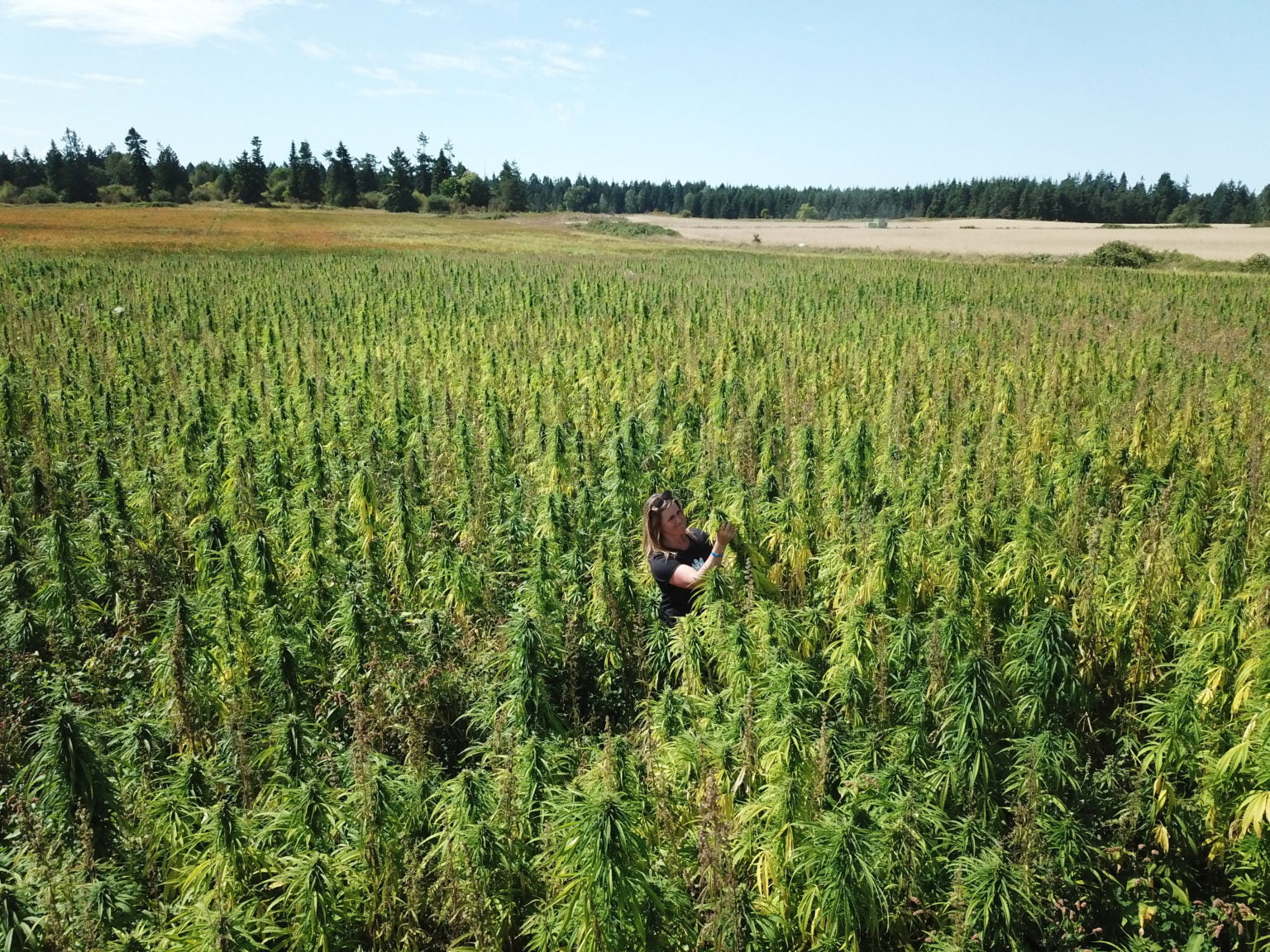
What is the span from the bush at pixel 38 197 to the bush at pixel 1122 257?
98.0 m

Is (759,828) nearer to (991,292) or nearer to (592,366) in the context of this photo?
(592,366)

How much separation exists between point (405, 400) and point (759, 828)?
31.2 ft

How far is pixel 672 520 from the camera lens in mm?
5406

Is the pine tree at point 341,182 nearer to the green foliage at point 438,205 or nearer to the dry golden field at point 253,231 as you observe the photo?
the green foliage at point 438,205

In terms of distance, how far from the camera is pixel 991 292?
22.4m

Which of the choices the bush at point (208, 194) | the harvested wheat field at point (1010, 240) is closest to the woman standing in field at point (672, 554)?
the harvested wheat field at point (1010, 240)

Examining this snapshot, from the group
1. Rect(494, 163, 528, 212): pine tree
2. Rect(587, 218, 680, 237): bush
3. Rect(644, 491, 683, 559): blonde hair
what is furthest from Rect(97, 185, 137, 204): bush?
Rect(644, 491, 683, 559): blonde hair

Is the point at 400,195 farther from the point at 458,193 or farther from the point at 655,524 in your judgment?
the point at 655,524

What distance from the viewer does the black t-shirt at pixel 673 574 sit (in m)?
5.34

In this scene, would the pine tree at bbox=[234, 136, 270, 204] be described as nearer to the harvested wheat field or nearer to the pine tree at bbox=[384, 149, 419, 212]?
the pine tree at bbox=[384, 149, 419, 212]

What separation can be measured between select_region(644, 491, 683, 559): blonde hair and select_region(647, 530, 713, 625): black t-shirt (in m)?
0.05

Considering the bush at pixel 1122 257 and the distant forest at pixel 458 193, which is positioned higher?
the distant forest at pixel 458 193

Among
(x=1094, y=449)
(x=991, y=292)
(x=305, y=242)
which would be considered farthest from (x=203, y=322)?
(x=305, y=242)

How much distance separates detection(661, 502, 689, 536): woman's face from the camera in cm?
538
